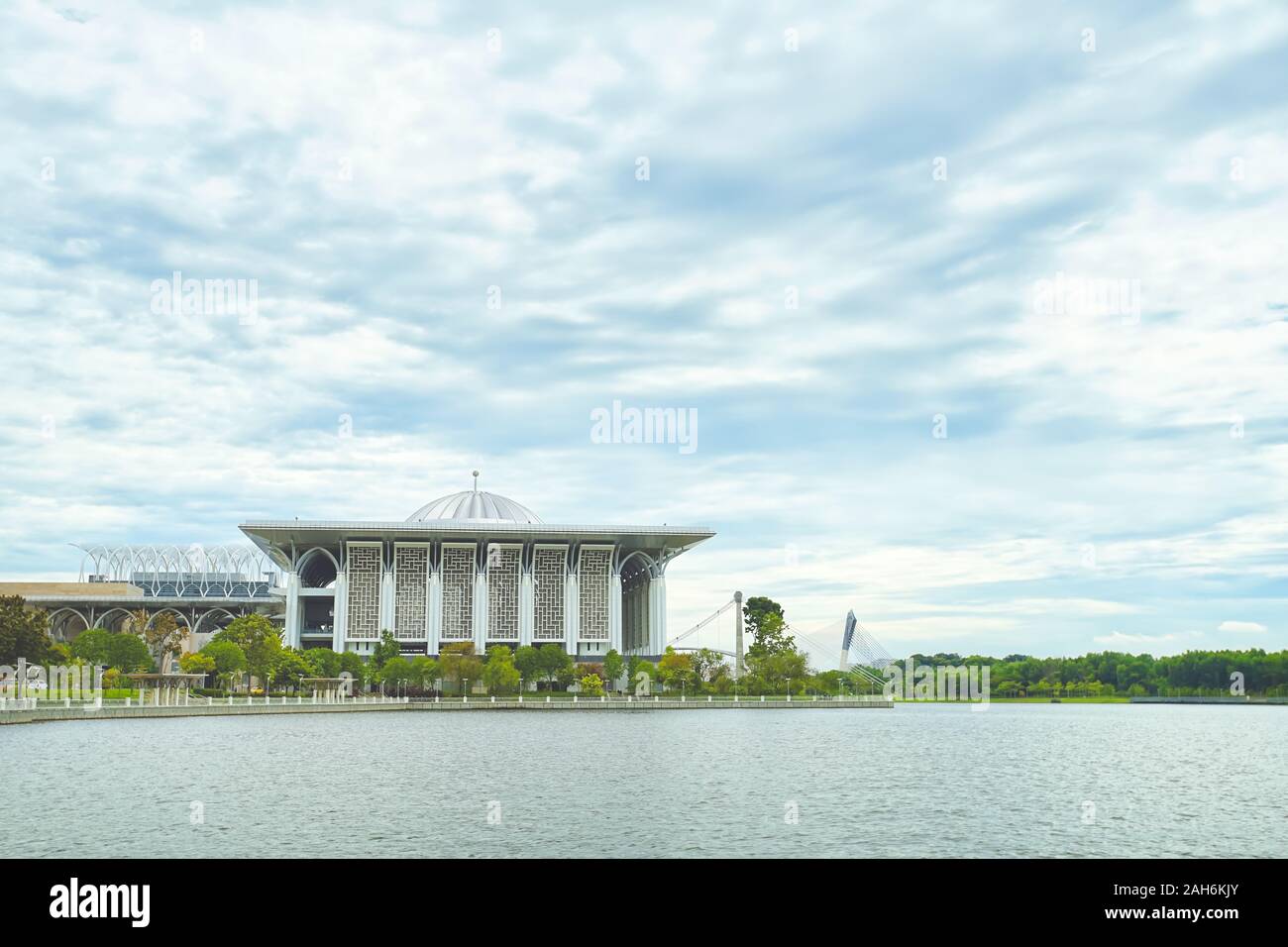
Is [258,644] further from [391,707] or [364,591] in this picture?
[364,591]

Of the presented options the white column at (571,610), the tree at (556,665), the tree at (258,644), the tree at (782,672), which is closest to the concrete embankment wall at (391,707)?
the tree at (782,672)

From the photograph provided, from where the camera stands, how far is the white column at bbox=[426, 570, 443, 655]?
126688 mm

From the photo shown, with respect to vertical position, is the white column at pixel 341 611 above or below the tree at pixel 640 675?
above

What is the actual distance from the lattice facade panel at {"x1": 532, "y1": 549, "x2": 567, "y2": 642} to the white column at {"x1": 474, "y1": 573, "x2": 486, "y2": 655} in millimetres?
6072

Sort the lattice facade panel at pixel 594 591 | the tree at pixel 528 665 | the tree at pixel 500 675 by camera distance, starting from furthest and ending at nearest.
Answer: the lattice facade panel at pixel 594 591
the tree at pixel 528 665
the tree at pixel 500 675

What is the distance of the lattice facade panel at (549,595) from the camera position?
427ft

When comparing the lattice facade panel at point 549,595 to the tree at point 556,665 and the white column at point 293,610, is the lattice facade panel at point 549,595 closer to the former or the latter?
the tree at point 556,665

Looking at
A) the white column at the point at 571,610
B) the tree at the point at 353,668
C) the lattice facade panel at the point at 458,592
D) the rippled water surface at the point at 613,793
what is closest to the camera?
the rippled water surface at the point at 613,793

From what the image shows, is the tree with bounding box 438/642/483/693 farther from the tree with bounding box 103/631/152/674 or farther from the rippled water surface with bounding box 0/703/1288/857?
the rippled water surface with bounding box 0/703/1288/857

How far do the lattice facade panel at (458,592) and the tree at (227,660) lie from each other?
33.8 m

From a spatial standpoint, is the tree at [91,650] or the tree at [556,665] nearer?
the tree at [91,650]
